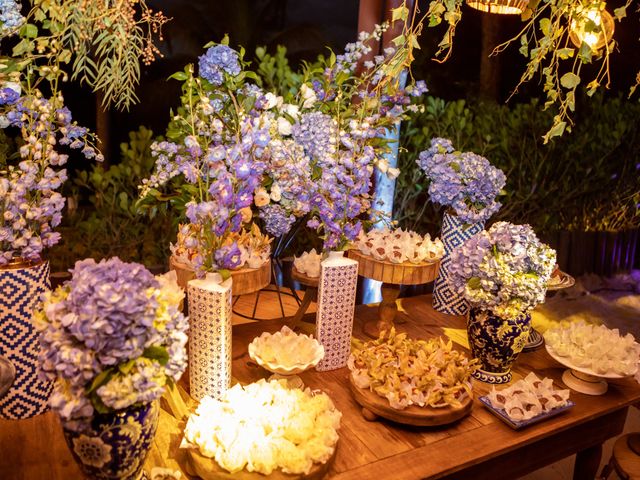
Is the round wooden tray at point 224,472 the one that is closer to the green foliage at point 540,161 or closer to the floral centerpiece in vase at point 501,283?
the floral centerpiece in vase at point 501,283

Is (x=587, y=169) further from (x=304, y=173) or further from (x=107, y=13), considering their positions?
(x=107, y=13)

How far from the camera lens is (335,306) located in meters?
1.97

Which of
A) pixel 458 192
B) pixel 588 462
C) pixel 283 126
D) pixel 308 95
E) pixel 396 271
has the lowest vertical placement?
pixel 588 462

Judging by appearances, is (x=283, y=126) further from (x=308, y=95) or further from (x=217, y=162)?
(x=308, y=95)

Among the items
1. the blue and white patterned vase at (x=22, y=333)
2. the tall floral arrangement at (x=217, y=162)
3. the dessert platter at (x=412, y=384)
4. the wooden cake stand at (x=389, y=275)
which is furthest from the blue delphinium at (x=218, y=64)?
the dessert platter at (x=412, y=384)

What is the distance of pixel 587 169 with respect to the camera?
586 centimetres

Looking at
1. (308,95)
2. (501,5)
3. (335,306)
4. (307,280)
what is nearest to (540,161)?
(501,5)

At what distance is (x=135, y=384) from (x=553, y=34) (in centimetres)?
155

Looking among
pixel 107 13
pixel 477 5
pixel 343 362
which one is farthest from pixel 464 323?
pixel 107 13

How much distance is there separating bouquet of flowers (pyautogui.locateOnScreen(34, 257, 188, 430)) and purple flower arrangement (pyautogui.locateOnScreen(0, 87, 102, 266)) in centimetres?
43

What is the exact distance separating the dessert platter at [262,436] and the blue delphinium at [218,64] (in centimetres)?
104

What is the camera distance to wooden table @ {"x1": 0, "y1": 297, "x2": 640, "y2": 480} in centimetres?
151

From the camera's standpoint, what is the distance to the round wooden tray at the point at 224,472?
1.38 metres

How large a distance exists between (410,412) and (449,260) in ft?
3.71
